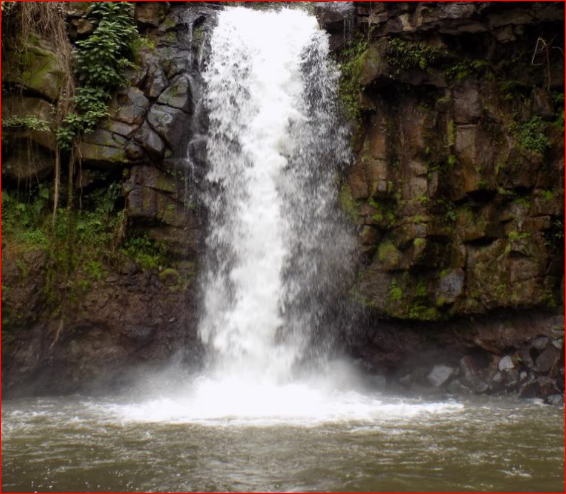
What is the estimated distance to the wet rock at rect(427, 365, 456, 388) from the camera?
32.0 feet

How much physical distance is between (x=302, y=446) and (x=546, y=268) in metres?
5.77

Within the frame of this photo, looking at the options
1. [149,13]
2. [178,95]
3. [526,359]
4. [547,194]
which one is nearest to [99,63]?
[178,95]

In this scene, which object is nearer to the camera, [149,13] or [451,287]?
[451,287]

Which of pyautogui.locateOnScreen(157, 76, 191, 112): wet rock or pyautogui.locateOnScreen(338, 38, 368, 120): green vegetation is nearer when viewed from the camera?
pyautogui.locateOnScreen(157, 76, 191, 112): wet rock

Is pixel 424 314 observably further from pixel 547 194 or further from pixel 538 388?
pixel 547 194

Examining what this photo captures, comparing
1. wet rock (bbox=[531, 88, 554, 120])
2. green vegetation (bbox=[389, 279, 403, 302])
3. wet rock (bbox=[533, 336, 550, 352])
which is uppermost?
wet rock (bbox=[531, 88, 554, 120])

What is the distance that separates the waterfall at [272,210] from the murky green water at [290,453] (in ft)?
8.68

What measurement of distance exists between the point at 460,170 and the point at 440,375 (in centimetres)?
362

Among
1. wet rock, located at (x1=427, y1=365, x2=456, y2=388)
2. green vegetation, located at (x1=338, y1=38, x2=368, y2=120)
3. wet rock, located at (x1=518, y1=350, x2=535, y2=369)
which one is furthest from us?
green vegetation, located at (x1=338, y1=38, x2=368, y2=120)

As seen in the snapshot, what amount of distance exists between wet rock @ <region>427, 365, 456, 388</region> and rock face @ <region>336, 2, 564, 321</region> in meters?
0.91

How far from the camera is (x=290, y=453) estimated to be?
19.0 feet

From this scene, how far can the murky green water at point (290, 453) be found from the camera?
16.3 feet

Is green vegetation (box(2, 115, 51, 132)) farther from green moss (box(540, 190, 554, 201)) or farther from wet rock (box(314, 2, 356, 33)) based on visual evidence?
green moss (box(540, 190, 554, 201))

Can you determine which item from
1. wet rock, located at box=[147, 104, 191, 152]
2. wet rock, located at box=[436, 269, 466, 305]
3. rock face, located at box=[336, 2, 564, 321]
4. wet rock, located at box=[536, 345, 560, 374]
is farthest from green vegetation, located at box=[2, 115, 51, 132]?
wet rock, located at box=[536, 345, 560, 374]
